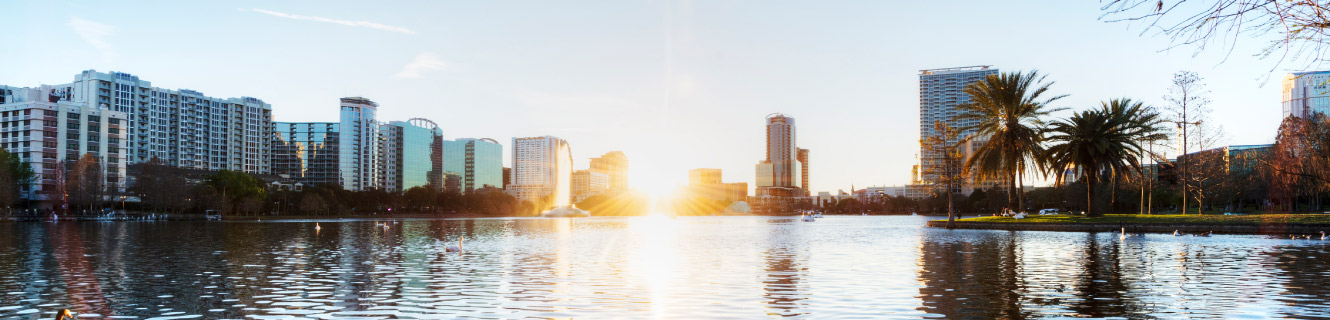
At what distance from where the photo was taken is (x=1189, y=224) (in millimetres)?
48844

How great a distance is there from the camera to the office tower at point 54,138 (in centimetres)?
14388

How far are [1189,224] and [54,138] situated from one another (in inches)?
6651

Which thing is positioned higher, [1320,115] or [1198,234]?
[1320,115]

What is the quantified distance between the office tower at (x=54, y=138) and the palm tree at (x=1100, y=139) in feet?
457

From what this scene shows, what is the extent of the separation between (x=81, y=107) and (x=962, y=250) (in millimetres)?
166128

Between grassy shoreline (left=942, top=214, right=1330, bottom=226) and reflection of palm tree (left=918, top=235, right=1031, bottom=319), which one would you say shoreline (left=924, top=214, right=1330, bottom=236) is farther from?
reflection of palm tree (left=918, top=235, right=1031, bottom=319)

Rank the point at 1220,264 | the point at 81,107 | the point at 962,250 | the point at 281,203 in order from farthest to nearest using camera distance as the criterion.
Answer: the point at 281,203
the point at 81,107
the point at 962,250
the point at 1220,264

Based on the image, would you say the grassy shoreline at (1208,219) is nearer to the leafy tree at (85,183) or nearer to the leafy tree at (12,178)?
the leafy tree at (12,178)

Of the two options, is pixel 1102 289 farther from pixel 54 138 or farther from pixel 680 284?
pixel 54 138

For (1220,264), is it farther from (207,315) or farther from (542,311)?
(207,315)

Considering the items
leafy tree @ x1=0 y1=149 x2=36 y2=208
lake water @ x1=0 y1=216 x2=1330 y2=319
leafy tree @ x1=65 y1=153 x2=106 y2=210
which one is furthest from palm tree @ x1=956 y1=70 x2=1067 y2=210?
leafy tree @ x1=65 y1=153 x2=106 y2=210

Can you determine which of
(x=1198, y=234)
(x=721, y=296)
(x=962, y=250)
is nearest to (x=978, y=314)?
(x=721, y=296)

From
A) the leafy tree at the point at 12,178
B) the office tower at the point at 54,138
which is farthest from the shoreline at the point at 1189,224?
the office tower at the point at 54,138

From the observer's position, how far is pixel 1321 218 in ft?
151
